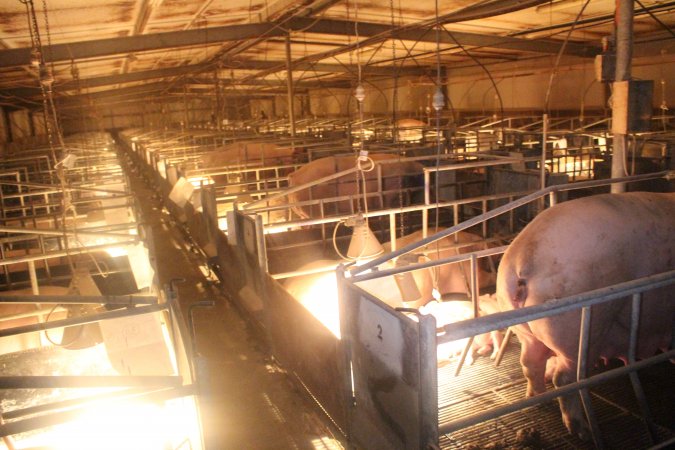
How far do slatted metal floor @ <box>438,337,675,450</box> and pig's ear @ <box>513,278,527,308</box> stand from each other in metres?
0.88

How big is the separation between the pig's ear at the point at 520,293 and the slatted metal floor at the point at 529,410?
885 mm

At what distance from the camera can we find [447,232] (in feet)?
12.3

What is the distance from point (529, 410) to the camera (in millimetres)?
4008

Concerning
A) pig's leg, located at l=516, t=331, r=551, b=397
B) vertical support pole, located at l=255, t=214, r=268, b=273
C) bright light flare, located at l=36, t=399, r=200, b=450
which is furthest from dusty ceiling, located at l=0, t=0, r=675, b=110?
bright light flare, located at l=36, t=399, r=200, b=450

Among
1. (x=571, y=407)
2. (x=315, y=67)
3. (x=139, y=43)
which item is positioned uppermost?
(x=315, y=67)

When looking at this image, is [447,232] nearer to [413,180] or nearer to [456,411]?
[456,411]

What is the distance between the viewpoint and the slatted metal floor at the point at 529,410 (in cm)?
A: 362

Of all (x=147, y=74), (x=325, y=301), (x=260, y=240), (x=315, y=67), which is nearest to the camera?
(x=325, y=301)

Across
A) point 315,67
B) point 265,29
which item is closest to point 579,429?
point 265,29

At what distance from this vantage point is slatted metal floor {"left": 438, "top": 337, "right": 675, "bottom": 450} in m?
3.62

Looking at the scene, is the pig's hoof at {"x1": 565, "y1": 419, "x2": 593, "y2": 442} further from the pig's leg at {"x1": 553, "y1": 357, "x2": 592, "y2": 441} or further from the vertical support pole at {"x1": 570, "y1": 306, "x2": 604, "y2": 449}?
the vertical support pole at {"x1": 570, "y1": 306, "x2": 604, "y2": 449}

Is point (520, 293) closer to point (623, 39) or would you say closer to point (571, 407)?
point (571, 407)

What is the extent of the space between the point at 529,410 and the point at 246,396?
273cm

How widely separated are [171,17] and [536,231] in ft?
25.3
